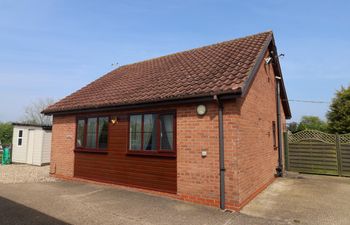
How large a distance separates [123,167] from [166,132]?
2261 mm

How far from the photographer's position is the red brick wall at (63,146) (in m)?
10.3

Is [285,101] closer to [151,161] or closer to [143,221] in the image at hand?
[151,161]

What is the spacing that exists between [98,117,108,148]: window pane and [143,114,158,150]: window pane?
208 cm

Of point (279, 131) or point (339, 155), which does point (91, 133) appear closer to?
point (279, 131)

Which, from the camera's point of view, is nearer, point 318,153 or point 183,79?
point 183,79

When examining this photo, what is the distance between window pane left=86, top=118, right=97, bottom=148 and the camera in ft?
31.4

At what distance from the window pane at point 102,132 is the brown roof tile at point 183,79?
67 centimetres

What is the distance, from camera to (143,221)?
5.21 m

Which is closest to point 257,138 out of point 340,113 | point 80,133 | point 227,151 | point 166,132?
point 227,151

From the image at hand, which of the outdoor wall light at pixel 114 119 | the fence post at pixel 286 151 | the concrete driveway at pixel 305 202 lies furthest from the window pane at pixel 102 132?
the fence post at pixel 286 151

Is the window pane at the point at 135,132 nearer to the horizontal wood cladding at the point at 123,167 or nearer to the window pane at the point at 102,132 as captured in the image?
the horizontal wood cladding at the point at 123,167

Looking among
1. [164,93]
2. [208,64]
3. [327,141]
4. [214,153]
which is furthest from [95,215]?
[327,141]

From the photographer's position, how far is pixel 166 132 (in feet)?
24.4

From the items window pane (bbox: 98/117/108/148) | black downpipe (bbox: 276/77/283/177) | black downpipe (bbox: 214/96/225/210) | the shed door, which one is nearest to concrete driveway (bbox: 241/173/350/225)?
black downpipe (bbox: 214/96/225/210)
